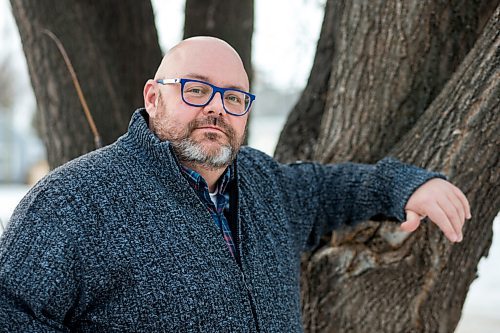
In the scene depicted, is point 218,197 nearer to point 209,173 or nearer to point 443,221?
point 209,173

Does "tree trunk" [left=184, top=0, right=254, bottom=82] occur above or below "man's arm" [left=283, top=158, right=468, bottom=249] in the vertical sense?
above

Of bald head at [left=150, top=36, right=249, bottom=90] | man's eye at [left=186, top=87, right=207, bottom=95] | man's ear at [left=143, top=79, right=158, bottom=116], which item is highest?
bald head at [left=150, top=36, right=249, bottom=90]

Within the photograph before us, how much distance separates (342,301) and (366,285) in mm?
117

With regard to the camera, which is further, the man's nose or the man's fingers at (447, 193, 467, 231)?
the man's fingers at (447, 193, 467, 231)

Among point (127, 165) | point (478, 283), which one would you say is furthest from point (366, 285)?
point (478, 283)

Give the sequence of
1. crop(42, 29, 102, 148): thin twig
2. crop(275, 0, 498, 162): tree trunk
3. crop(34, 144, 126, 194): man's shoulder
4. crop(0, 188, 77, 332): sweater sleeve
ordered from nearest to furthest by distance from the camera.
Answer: crop(0, 188, 77, 332): sweater sleeve < crop(34, 144, 126, 194): man's shoulder < crop(275, 0, 498, 162): tree trunk < crop(42, 29, 102, 148): thin twig

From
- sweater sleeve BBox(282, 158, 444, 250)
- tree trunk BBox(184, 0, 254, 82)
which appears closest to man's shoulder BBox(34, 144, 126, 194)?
sweater sleeve BBox(282, 158, 444, 250)

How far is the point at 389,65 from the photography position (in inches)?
112

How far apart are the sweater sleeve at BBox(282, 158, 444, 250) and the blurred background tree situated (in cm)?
9

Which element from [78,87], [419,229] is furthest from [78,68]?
[419,229]

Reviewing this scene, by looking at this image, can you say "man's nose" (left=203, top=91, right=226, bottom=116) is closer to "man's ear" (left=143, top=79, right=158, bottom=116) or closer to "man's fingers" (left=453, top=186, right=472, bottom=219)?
"man's ear" (left=143, top=79, right=158, bottom=116)

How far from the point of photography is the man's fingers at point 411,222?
2332 mm

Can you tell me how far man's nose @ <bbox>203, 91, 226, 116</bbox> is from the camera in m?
2.13

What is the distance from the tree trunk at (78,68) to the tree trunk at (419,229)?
1.12 metres
